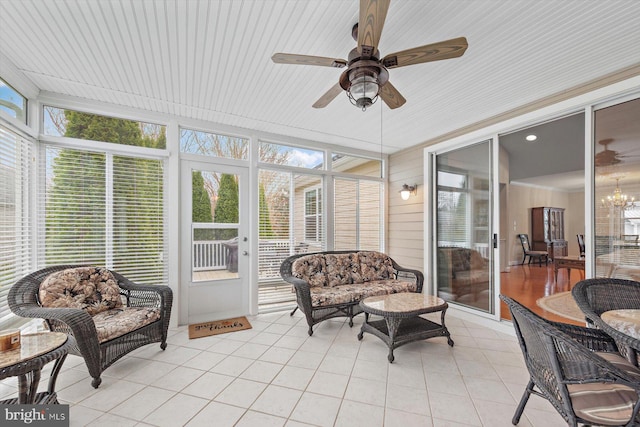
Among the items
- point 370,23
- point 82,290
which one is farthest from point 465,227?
point 82,290

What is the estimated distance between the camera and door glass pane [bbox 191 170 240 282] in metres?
3.83

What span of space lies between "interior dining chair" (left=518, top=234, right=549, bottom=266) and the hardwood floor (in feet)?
0.94

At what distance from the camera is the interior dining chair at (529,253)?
7.70 m

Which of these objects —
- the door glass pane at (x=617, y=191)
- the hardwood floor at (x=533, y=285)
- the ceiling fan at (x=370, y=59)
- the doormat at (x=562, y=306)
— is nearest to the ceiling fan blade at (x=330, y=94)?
the ceiling fan at (x=370, y=59)

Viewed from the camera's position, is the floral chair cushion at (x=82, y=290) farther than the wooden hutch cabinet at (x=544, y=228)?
No

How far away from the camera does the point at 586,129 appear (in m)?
2.90

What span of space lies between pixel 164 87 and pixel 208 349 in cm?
286

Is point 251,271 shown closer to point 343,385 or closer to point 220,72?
point 343,385

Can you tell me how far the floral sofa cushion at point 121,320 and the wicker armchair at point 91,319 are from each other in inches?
1.7

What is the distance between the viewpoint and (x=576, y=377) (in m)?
1.49

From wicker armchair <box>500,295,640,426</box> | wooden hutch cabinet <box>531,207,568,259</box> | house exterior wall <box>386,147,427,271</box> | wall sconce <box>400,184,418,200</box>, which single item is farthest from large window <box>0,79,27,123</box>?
wooden hutch cabinet <box>531,207,568,259</box>

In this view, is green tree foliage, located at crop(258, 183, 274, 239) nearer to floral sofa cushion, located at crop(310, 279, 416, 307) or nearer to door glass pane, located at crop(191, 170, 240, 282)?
door glass pane, located at crop(191, 170, 240, 282)

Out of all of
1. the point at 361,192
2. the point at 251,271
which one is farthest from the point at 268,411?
the point at 361,192

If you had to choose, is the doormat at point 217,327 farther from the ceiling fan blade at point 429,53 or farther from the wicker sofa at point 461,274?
the ceiling fan blade at point 429,53
